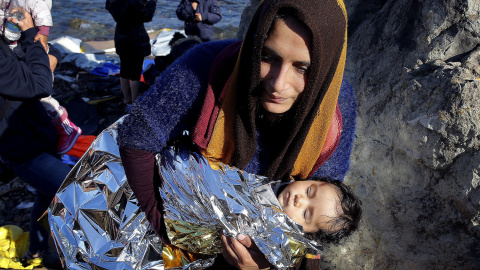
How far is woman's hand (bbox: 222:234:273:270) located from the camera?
5.61 ft

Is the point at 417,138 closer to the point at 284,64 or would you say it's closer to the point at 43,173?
the point at 284,64

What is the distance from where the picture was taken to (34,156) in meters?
2.29

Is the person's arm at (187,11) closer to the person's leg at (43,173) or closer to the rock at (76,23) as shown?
the person's leg at (43,173)

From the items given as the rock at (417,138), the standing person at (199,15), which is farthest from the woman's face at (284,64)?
the standing person at (199,15)

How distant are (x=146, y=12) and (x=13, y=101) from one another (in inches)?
114

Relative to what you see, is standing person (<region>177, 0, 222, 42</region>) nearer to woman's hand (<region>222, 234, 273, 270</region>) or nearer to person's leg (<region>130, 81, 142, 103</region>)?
person's leg (<region>130, 81, 142, 103</region>)

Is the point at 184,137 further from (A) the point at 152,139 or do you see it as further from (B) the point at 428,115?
(B) the point at 428,115

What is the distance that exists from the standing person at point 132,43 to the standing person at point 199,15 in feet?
2.51

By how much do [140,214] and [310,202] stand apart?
2.90 feet

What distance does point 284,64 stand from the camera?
53.0 inches

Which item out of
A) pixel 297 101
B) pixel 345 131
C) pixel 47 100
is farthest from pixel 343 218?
pixel 47 100

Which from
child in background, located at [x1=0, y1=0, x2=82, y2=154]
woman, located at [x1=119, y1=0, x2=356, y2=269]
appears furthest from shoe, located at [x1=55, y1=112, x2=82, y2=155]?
woman, located at [x1=119, y1=0, x2=356, y2=269]

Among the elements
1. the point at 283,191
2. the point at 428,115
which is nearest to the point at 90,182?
the point at 283,191

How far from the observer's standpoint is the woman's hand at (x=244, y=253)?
171cm
